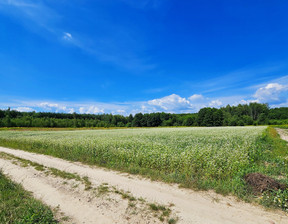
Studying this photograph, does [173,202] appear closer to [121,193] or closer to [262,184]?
[121,193]

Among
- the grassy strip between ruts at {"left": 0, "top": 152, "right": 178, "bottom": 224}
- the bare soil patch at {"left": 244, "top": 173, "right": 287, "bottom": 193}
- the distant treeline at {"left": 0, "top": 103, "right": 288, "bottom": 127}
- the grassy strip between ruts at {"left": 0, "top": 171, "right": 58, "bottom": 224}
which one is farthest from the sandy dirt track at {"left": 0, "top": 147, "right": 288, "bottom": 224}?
the distant treeline at {"left": 0, "top": 103, "right": 288, "bottom": 127}

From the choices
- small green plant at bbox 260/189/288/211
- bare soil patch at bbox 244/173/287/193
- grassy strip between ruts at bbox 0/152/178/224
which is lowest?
grassy strip between ruts at bbox 0/152/178/224

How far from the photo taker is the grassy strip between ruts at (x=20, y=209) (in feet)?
13.4

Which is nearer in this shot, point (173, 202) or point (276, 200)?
point (276, 200)

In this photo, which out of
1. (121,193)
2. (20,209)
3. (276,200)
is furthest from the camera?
(121,193)

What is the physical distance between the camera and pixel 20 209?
4.68 meters

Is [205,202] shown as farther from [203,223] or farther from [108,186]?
[108,186]

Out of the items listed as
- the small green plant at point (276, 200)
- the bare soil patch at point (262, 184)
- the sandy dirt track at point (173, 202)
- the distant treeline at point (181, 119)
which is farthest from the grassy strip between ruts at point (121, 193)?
the distant treeline at point (181, 119)

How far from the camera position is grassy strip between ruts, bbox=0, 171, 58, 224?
13.4 ft

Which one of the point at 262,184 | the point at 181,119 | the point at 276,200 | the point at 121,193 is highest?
the point at 181,119

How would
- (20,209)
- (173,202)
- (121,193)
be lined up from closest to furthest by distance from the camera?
(20,209)
(173,202)
(121,193)

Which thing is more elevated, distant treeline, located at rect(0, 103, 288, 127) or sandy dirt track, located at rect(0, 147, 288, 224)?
distant treeline, located at rect(0, 103, 288, 127)

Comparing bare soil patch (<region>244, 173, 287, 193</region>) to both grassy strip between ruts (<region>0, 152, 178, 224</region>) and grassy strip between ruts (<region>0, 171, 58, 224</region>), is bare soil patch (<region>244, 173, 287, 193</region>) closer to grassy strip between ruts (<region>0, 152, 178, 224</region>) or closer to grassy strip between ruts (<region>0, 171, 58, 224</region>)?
grassy strip between ruts (<region>0, 152, 178, 224</region>)

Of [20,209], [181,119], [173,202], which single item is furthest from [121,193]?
[181,119]
